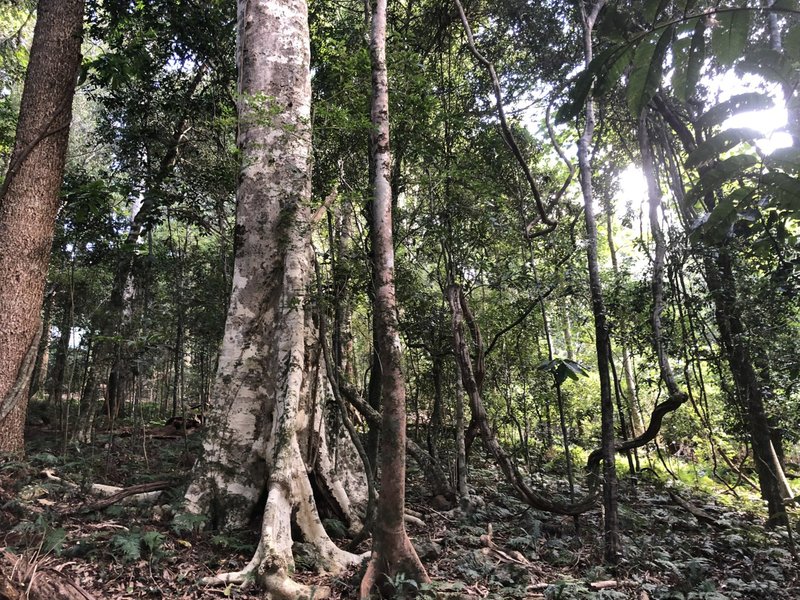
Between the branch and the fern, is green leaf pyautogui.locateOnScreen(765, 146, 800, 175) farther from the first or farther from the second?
the fern

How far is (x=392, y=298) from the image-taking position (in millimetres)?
4109

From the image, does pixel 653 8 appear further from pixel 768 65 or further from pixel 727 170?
pixel 727 170

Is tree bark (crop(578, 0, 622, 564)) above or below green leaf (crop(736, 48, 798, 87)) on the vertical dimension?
below

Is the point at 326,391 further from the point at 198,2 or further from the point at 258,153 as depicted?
the point at 198,2

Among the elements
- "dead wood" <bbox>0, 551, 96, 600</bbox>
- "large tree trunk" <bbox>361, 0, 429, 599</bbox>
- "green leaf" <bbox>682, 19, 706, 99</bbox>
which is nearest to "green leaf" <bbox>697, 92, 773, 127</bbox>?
"green leaf" <bbox>682, 19, 706, 99</bbox>

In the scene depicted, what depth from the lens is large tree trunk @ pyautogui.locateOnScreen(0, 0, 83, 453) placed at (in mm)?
5773

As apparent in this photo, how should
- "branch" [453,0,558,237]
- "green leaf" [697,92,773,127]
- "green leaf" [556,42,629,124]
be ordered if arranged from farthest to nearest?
"branch" [453,0,558,237]
"green leaf" [697,92,773,127]
"green leaf" [556,42,629,124]

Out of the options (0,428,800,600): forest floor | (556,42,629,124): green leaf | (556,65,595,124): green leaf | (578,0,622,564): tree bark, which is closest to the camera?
(556,42,629,124): green leaf

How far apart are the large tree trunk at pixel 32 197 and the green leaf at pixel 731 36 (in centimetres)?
707

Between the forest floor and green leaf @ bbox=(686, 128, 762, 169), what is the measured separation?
349 centimetres

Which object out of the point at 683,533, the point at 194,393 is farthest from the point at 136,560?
the point at 194,393

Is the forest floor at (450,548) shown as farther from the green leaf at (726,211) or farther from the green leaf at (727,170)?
the green leaf at (727,170)

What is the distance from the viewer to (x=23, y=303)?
5.94 metres

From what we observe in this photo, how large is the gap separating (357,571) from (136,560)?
69.9 inches
